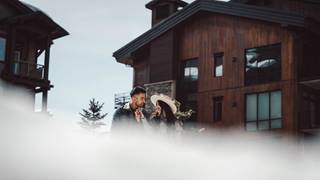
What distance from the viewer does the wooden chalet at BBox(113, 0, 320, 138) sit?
150 feet

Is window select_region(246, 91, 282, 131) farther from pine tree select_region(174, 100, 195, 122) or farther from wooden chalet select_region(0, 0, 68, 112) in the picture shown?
wooden chalet select_region(0, 0, 68, 112)

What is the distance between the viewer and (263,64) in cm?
4738

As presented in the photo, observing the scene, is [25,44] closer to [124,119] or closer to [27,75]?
[27,75]

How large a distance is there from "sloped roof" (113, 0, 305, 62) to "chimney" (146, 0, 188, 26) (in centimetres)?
422

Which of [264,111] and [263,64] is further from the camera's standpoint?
[263,64]

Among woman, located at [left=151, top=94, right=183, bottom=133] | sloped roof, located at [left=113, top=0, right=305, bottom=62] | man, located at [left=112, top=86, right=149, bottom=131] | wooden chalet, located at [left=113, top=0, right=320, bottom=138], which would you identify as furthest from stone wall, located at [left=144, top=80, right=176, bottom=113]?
man, located at [left=112, top=86, right=149, bottom=131]

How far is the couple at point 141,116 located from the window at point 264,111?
1201 inches

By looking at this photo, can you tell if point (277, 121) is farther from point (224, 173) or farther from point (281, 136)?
point (224, 173)

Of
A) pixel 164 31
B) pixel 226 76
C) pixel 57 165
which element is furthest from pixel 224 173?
pixel 164 31

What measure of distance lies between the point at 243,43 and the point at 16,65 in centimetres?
1667

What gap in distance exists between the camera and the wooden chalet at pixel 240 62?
4578 cm

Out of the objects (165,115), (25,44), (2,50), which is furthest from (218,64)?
(165,115)

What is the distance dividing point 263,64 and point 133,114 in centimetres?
3433

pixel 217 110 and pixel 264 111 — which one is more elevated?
pixel 217 110
